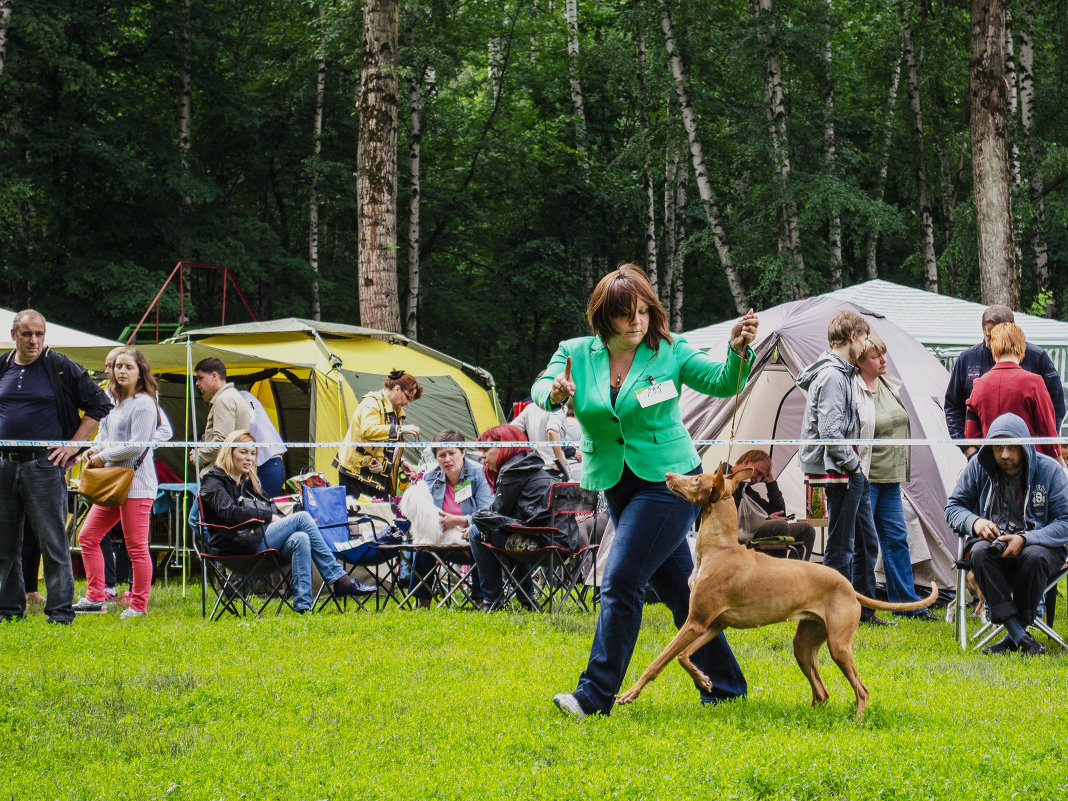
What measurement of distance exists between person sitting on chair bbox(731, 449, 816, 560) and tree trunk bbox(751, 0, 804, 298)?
878 cm

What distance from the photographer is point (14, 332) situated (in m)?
5.98

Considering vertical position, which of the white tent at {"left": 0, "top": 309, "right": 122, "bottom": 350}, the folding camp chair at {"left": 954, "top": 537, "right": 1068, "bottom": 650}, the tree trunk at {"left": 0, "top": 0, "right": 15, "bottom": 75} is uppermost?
the tree trunk at {"left": 0, "top": 0, "right": 15, "bottom": 75}

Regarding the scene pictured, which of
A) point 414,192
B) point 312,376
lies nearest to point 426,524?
point 312,376

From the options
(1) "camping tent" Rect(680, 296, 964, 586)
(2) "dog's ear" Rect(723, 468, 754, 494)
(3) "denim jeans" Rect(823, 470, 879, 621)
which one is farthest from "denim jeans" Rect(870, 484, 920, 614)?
(2) "dog's ear" Rect(723, 468, 754, 494)

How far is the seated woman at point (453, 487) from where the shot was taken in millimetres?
6816

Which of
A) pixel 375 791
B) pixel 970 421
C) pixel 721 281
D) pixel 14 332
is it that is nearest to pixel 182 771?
pixel 375 791

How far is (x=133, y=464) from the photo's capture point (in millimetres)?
6422

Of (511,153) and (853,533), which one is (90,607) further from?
(511,153)

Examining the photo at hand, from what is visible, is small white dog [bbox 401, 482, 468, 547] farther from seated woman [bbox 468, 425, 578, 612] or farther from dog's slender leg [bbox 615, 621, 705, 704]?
dog's slender leg [bbox 615, 621, 705, 704]

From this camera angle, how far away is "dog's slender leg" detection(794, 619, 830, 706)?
3.89m

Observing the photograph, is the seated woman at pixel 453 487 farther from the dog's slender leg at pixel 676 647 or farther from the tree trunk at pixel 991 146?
the tree trunk at pixel 991 146

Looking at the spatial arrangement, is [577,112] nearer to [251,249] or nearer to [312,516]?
[251,249]

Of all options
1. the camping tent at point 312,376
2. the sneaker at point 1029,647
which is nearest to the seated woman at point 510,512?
the sneaker at point 1029,647

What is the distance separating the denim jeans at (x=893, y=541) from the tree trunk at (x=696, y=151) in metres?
10.4
